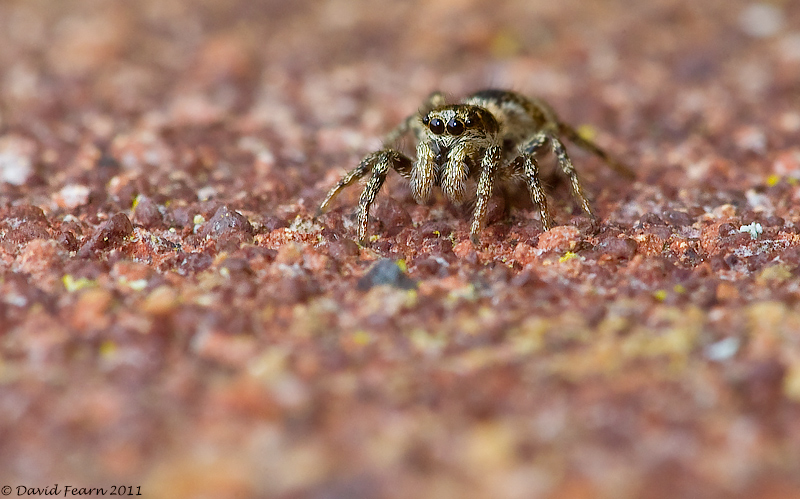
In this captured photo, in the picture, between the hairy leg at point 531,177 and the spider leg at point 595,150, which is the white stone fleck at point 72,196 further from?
the spider leg at point 595,150

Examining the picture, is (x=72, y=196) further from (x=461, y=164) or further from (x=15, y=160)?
(x=461, y=164)

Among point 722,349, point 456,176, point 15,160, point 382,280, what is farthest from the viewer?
point 15,160

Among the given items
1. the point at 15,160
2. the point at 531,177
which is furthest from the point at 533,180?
the point at 15,160

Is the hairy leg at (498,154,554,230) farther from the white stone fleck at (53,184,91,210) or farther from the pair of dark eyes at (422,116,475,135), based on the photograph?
the white stone fleck at (53,184,91,210)

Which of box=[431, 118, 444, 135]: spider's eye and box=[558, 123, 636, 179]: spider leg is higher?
box=[558, 123, 636, 179]: spider leg

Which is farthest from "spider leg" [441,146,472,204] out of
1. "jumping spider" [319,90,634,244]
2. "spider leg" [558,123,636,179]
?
"spider leg" [558,123,636,179]
